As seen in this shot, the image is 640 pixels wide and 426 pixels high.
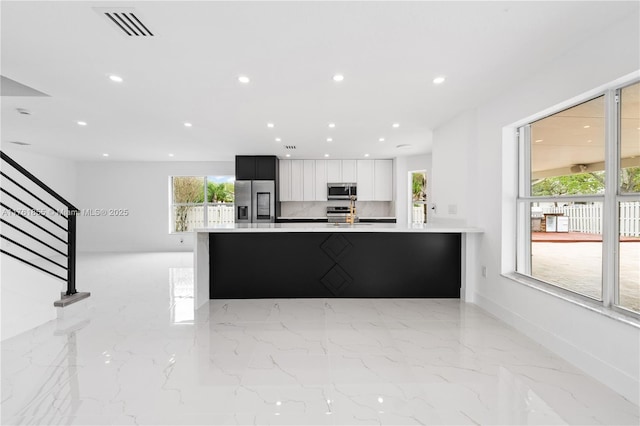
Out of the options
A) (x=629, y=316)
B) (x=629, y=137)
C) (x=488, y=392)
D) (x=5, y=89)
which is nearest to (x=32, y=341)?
(x=5, y=89)

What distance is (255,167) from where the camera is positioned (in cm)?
718

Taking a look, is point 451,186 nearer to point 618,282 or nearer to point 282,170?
point 618,282

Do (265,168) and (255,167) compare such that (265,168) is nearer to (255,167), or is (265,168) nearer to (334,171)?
(255,167)

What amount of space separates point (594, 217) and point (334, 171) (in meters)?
5.77

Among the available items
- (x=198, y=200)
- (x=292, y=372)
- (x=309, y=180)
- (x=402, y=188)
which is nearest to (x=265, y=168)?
(x=309, y=180)

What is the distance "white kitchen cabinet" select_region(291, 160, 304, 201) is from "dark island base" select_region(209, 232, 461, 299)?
12.4 feet

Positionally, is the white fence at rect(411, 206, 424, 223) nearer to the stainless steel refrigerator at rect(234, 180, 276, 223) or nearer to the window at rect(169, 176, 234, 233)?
the stainless steel refrigerator at rect(234, 180, 276, 223)

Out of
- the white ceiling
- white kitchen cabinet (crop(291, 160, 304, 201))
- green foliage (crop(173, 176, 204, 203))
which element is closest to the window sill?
the white ceiling

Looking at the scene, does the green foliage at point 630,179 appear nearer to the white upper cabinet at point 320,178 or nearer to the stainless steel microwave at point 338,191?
the stainless steel microwave at point 338,191

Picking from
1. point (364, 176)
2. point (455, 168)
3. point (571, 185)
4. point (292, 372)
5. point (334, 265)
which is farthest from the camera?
point (364, 176)

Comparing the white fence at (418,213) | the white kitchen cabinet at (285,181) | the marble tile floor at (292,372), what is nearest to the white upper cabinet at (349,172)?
the white kitchen cabinet at (285,181)

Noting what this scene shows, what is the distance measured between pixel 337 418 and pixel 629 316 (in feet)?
6.67

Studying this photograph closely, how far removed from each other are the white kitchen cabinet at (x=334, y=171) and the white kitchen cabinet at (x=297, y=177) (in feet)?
2.18

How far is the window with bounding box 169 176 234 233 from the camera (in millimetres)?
8461
